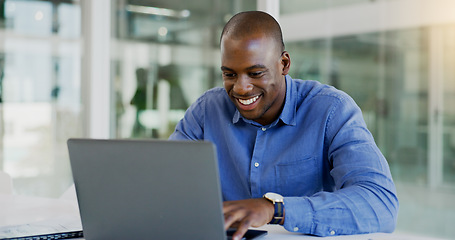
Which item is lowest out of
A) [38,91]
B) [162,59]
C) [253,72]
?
[38,91]

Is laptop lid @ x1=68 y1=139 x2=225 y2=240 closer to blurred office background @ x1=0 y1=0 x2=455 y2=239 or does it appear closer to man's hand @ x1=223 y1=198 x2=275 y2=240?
man's hand @ x1=223 y1=198 x2=275 y2=240

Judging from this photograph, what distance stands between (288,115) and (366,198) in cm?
48

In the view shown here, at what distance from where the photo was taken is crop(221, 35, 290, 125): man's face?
5.56ft

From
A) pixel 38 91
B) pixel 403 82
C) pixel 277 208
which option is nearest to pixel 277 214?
pixel 277 208

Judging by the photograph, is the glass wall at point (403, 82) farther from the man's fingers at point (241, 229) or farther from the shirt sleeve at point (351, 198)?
the man's fingers at point (241, 229)

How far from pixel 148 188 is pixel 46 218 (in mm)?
685

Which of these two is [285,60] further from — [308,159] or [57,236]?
[57,236]

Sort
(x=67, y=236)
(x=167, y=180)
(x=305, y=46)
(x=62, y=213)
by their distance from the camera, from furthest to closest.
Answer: (x=305, y=46)
(x=62, y=213)
(x=67, y=236)
(x=167, y=180)

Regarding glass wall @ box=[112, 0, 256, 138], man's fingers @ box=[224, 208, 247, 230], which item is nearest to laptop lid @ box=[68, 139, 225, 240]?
man's fingers @ box=[224, 208, 247, 230]

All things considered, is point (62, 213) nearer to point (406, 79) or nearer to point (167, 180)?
point (167, 180)

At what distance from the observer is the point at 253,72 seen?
1715 mm

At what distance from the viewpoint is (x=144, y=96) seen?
4.41 meters

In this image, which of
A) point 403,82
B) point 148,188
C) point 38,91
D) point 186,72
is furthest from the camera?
point 38,91

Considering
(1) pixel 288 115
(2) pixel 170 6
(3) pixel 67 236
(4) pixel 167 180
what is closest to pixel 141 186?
(4) pixel 167 180
